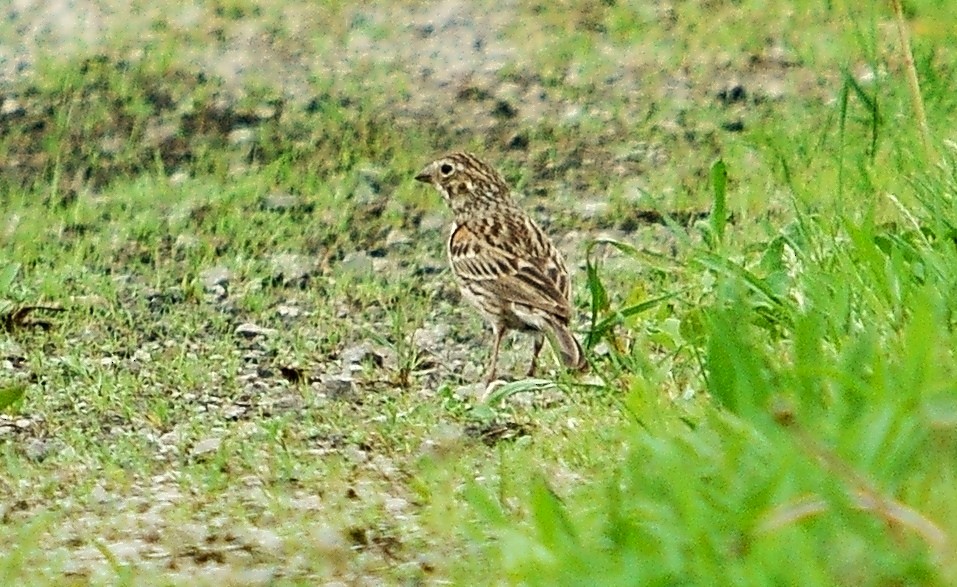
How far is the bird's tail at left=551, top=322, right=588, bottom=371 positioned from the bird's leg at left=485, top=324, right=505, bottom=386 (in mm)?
243

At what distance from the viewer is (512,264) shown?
7.79 meters

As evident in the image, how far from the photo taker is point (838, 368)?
175 inches

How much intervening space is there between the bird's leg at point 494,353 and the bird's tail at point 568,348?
243 millimetres

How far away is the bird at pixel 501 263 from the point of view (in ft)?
23.9

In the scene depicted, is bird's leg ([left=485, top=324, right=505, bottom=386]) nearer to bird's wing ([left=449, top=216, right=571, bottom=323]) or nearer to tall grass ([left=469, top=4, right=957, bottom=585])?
bird's wing ([left=449, top=216, right=571, bottom=323])

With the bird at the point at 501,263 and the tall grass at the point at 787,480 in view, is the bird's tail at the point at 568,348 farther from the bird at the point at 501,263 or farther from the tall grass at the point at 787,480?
the tall grass at the point at 787,480

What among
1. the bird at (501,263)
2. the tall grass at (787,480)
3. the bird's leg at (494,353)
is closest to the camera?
the tall grass at (787,480)

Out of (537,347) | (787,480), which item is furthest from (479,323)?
(787,480)

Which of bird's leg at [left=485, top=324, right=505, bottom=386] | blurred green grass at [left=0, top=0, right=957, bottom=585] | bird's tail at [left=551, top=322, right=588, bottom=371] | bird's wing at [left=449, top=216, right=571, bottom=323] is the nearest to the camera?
blurred green grass at [left=0, top=0, right=957, bottom=585]

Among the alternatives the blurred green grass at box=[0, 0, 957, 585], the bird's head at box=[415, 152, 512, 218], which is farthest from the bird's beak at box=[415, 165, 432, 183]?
the blurred green grass at box=[0, 0, 957, 585]

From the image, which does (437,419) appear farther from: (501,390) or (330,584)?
(330,584)

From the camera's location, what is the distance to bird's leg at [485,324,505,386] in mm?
7180

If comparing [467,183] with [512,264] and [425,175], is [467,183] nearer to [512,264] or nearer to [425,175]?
[425,175]

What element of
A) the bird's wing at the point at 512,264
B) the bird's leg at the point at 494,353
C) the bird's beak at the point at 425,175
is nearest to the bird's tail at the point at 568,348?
the bird's wing at the point at 512,264
